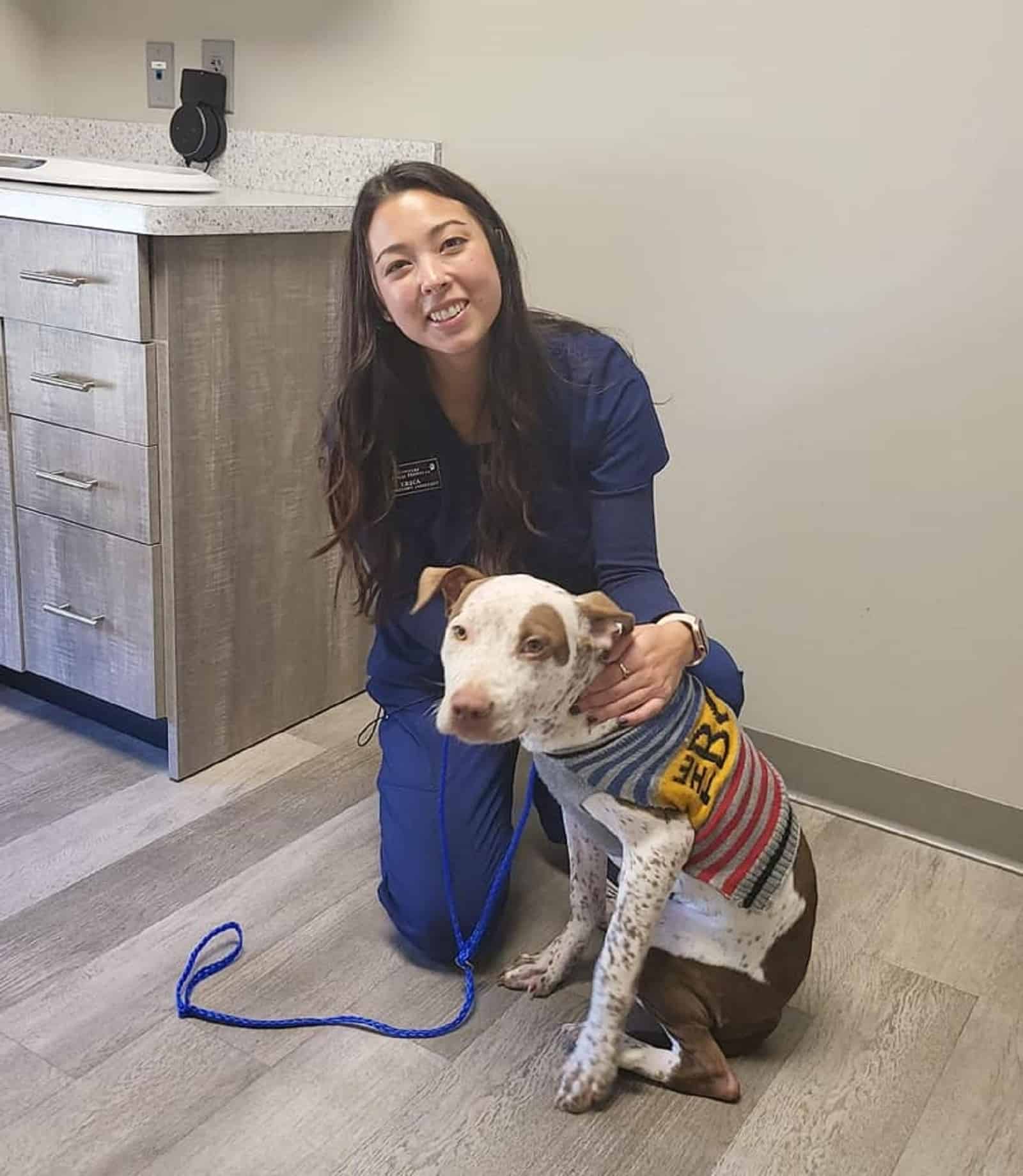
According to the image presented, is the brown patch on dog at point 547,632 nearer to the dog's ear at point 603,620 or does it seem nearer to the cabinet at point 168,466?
the dog's ear at point 603,620

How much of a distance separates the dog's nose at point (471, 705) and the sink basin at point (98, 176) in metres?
1.29

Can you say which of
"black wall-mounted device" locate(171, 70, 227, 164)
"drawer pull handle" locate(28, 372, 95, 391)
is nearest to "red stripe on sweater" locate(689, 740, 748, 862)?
"drawer pull handle" locate(28, 372, 95, 391)

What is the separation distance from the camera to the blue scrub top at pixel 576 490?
5.27 feet

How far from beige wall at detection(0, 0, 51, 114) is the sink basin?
1.94 ft

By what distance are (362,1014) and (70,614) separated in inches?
35.5

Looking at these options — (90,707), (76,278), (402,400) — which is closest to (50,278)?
(76,278)

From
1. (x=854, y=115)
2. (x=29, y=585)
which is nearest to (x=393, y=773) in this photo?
(x=29, y=585)

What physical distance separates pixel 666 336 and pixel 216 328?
0.73 metres

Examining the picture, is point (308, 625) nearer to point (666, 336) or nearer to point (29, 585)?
point (29, 585)

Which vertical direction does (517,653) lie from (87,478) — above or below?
above

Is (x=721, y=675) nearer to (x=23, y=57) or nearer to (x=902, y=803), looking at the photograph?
(x=902, y=803)

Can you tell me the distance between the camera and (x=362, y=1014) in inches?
61.7

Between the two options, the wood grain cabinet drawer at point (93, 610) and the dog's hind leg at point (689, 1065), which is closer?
the dog's hind leg at point (689, 1065)

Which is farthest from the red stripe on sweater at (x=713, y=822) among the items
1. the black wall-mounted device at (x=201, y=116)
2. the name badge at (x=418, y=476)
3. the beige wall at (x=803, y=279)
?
the black wall-mounted device at (x=201, y=116)
